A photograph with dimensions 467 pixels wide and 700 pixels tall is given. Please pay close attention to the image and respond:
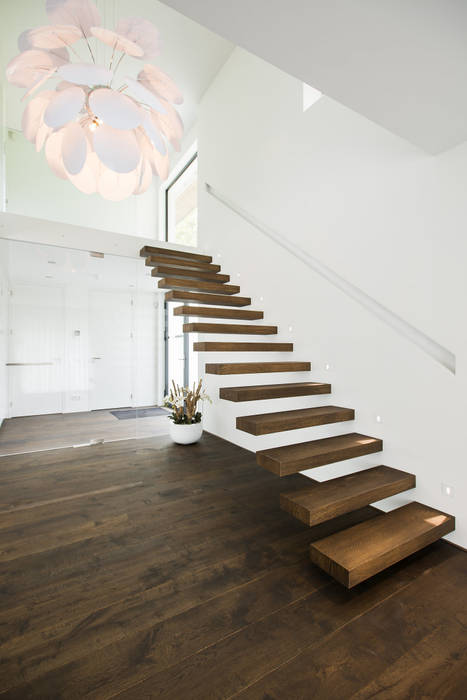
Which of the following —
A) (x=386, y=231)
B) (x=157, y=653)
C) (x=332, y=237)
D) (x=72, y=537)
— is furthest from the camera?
(x=332, y=237)

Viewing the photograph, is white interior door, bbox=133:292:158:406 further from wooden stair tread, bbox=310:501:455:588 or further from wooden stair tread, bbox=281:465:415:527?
wooden stair tread, bbox=310:501:455:588

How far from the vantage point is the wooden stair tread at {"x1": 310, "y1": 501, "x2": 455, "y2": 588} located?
161 cm

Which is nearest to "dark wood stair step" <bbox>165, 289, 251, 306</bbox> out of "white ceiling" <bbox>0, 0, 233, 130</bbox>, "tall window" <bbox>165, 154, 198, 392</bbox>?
"tall window" <bbox>165, 154, 198, 392</bbox>

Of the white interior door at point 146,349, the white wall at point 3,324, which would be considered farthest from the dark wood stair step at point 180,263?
the white wall at point 3,324

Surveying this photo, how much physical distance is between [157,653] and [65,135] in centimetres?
338

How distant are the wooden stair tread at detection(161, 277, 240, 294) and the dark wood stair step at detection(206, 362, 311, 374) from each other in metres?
1.15

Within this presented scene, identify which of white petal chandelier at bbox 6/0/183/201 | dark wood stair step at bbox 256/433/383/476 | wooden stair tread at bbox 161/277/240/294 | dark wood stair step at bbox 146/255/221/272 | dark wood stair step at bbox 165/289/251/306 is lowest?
dark wood stair step at bbox 256/433/383/476

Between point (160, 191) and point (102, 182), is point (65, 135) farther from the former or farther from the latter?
point (160, 191)

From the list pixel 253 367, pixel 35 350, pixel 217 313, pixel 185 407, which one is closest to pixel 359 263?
pixel 253 367

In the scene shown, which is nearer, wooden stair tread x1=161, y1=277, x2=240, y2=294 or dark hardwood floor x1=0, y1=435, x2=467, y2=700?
dark hardwood floor x1=0, y1=435, x2=467, y2=700

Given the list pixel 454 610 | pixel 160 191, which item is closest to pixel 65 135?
pixel 454 610

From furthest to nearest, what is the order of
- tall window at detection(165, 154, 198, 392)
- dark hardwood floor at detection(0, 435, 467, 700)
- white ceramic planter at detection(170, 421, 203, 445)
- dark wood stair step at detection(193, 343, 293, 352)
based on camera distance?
tall window at detection(165, 154, 198, 392), white ceramic planter at detection(170, 421, 203, 445), dark wood stair step at detection(193, 343, 293, 352), dark hardwood floor at detection(0, 435, 467, 700)

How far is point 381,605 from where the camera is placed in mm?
1570

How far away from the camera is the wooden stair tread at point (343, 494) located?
6.01ft
